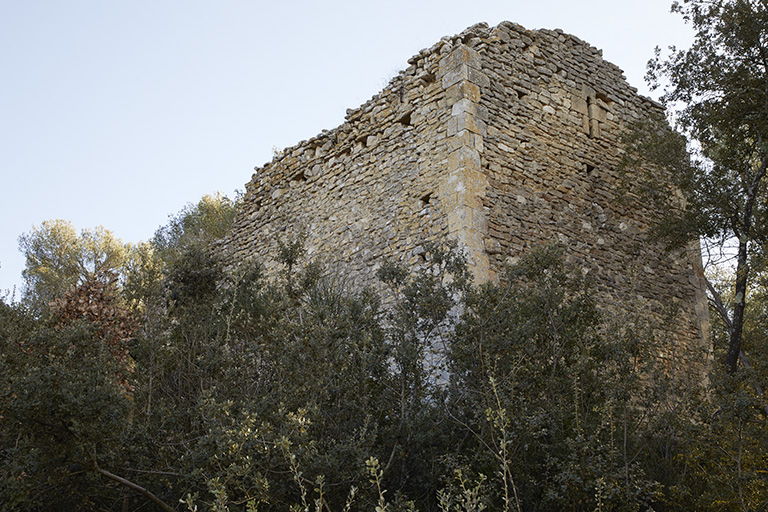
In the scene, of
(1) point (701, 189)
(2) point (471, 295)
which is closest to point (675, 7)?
(1) point (701, 189)

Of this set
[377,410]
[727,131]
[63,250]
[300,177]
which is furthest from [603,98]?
[63,250]

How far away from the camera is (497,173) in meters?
7.91

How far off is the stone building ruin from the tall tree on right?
0.78 m

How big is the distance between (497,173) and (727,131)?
2.82 m

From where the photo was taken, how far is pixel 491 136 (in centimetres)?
803

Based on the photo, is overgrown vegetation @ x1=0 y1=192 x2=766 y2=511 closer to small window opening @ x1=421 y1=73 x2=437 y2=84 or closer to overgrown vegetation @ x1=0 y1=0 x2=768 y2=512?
overgrown vegetation @ x1=0 y1=0 x2=768 y2=512

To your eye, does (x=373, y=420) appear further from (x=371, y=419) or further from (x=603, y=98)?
(x=603, y=98)

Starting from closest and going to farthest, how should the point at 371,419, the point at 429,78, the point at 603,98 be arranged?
1. the point at 371,419
2. the point at 429,78
3. the point at 603,98

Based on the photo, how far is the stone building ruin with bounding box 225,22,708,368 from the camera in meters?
7.76

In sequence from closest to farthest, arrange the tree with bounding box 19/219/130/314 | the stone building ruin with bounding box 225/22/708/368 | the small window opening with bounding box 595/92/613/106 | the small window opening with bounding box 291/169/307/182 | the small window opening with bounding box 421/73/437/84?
the stone building ruin with bounding box 225/22/708/368, the small window opening with bounding box 421/73/437/84, the small window opening with bounding box 595/92/613/106, the small window opening with bounding box 291/169/307/182, the tree with bounding box 19/219/130/314

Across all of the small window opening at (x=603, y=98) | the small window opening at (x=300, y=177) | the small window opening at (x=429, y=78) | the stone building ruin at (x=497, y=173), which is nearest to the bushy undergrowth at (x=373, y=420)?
the stone building ruin at (x=497, y=173)

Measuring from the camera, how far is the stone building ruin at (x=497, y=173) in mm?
7762

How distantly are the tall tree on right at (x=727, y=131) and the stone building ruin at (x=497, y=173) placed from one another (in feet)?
2.57

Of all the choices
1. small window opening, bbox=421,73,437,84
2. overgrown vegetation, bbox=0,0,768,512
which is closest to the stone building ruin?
small window opening, bbox=421,73,437,84
